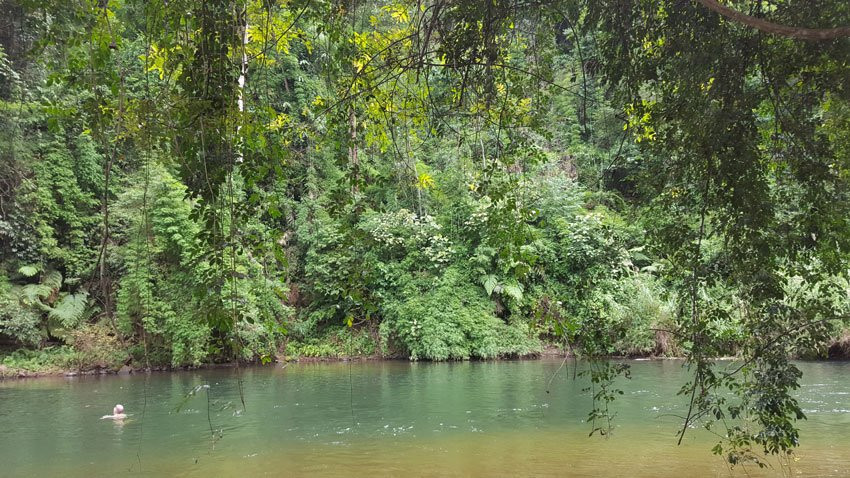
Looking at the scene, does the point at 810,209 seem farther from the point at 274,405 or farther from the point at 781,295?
the point at 274,405

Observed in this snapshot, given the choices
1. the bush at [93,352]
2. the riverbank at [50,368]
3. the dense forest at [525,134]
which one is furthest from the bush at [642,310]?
the bush at [93,352]

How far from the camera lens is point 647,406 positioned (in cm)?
1083

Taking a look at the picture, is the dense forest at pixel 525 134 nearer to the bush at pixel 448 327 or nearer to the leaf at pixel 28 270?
the bush at pixel 448 327

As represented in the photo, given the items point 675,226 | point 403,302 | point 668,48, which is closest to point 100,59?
point 668,48

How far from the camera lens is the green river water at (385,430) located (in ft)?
24.4

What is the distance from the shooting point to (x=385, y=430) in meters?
9.46

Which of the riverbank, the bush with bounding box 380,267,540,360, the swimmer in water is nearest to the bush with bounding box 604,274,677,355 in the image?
the bush with bounding box 380,267,540,360

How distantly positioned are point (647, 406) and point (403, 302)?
9779mm

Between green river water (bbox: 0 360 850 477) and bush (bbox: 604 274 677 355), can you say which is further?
bush (bbox: 604 274 677 355)

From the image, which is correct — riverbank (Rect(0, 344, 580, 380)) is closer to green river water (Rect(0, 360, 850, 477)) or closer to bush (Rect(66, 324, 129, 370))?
bush (Rect(66, 324, 129, 370))

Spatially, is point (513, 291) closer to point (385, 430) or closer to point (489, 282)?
point (489, 282)

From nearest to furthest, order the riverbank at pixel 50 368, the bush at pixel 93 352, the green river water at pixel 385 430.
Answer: the green river water at pixel 385 430 → the riverbank at pixel 50 368 → the bush at pixel 93 352

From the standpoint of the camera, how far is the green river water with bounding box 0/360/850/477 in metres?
7.43

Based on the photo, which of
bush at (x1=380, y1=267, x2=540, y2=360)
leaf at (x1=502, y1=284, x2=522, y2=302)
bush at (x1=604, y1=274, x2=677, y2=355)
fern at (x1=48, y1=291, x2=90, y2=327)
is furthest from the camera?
leaf at (x1=502, y1=284, x2=522, y2=302)
